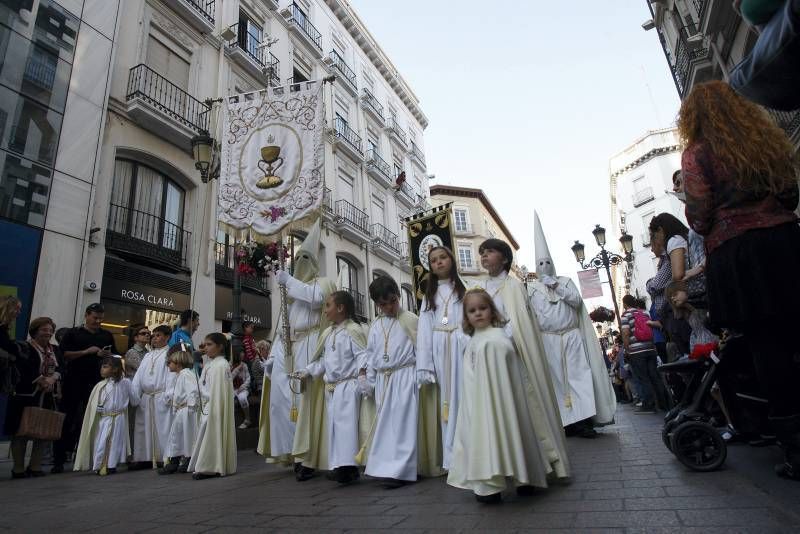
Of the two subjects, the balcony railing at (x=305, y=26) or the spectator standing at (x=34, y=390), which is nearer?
the spectator standing at (x=34, y=390)

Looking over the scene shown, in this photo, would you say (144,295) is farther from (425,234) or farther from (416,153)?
(416,153)

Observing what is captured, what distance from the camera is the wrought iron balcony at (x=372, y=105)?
24891 millimetres

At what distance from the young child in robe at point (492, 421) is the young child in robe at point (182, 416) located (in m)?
3.75

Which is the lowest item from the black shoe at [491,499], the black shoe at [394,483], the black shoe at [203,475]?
the black shoe at [203,475]

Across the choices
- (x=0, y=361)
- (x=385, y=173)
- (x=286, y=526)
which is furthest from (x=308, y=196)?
(x=385, y=173)

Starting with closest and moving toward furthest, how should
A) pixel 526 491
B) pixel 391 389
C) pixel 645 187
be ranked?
pixel 526 491
pixel 391 389
pixel 645 187

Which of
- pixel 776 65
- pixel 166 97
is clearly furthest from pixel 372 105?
pixel 776 65

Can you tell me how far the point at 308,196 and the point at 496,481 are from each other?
406 centimetres

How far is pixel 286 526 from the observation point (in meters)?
2.50

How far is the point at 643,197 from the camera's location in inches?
1453

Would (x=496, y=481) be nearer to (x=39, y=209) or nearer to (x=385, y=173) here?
(x=39, y=209)

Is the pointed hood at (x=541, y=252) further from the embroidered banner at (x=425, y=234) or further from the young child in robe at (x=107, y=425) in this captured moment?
the young child in robe at (x=107, y=425)

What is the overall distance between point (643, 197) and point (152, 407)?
38.1 meters

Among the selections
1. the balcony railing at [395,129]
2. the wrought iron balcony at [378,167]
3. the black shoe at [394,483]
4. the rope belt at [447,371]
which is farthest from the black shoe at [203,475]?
the balcony railing at [395,129]
